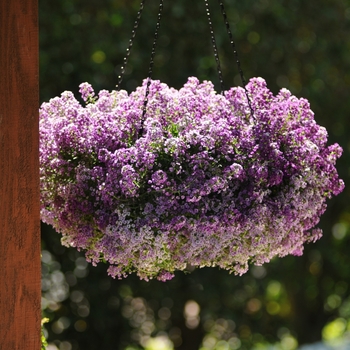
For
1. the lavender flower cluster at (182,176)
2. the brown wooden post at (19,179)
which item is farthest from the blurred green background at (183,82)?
the brown wooden post at (19,179)

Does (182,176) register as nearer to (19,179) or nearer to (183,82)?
(19,179)

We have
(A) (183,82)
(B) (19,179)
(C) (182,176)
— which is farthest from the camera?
(A) (183,82)

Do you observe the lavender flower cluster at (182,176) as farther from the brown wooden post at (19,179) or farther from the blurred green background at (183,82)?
the blurred green background at (183,82)

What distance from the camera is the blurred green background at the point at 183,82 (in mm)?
4527

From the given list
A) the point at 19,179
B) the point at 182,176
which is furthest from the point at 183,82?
the point at 19,179

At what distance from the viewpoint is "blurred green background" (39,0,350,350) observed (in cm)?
453

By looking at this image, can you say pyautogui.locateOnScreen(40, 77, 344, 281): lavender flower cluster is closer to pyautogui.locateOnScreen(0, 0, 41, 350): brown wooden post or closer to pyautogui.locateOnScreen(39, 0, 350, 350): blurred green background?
pyautogui.locateOnScreen(0, 0, 41, 350): brown wooden post

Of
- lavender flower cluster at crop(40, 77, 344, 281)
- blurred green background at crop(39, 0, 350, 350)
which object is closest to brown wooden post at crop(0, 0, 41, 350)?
lavender flower cluster at crop(40, 77, 344, 281)

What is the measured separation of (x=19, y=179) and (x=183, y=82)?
2878 millimetres

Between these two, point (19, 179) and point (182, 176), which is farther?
point (182, 176)

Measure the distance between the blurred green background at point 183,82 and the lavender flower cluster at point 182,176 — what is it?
7.82 feet

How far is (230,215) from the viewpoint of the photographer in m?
1.96

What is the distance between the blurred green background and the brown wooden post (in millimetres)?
2635

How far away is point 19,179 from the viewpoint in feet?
5.86
